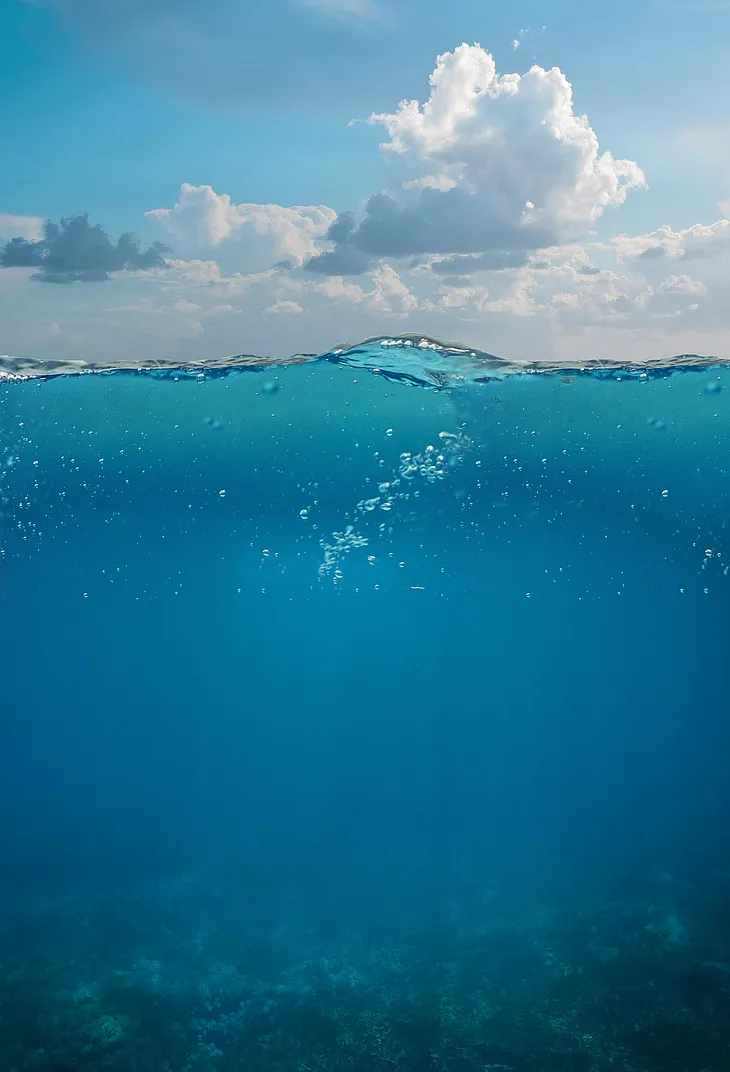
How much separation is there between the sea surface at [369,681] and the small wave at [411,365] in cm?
4

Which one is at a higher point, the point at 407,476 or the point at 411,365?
the point at 411,365

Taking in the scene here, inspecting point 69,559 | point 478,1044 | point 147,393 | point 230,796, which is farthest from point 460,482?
point 230,796

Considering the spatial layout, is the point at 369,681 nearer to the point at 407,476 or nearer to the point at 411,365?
the point at 407,476

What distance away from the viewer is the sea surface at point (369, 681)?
8.50 meters

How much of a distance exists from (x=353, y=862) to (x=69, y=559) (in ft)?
29.5

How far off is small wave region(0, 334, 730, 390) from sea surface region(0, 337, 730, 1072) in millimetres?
45

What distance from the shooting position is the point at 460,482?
11.0 m

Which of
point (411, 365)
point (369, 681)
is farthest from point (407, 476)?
point (369, 681)

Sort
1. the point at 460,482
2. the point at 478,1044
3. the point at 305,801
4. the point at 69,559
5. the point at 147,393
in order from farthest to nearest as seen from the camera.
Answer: the point at 305,801 → the point at 69,559 → the point at 460,482 → the point at 147,393 → the point at 478,1044

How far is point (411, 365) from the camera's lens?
844cm

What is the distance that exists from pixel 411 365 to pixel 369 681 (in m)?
14.4

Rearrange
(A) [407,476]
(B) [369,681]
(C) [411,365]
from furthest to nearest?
1. (B) [369,681]
2. (A) [407,476]
3. (C) [411,365]

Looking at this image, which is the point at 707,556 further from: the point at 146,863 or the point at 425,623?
the point at 146,863

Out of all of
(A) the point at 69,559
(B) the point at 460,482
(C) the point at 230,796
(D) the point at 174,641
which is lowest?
(C) the point at 230,796
